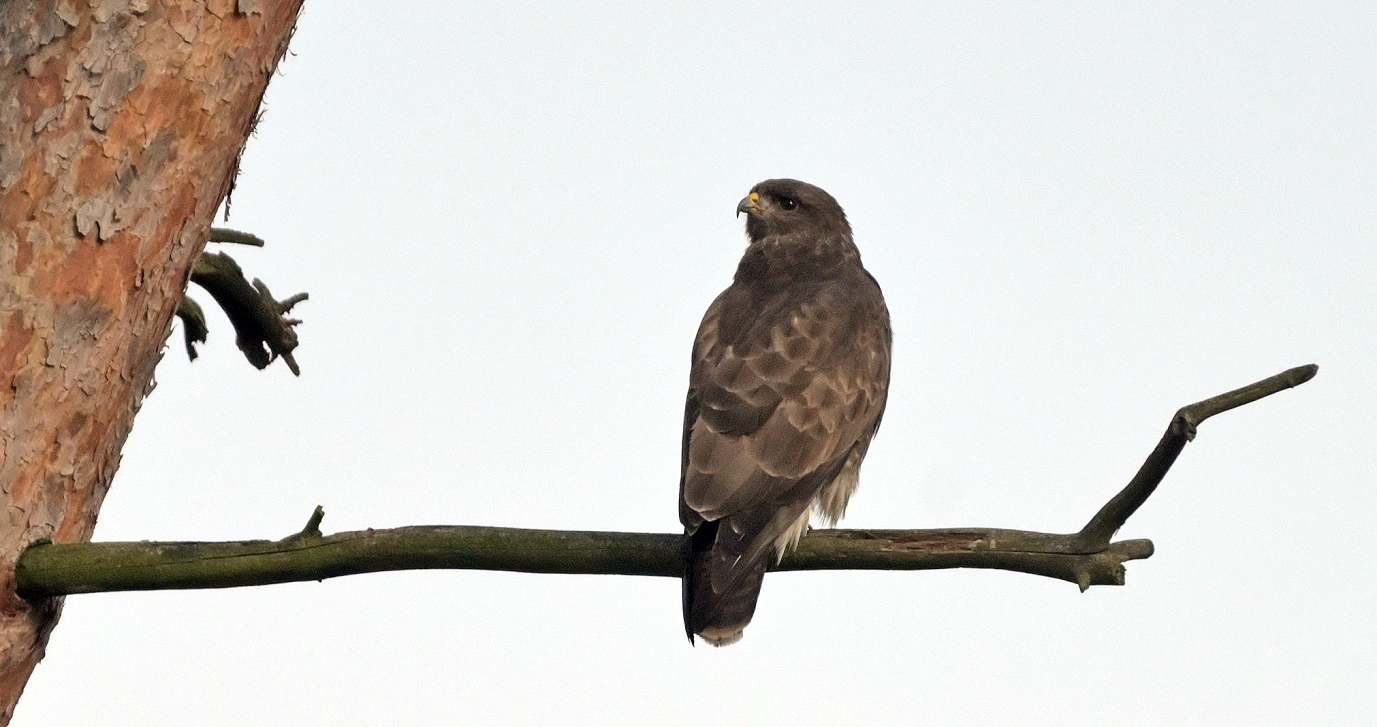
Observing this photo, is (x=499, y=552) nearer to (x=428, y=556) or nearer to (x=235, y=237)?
(x=428, y=556)

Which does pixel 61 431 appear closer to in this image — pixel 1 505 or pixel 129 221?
pixel 1 505

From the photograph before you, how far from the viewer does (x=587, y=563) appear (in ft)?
13.6

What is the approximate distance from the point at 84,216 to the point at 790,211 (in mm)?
4880

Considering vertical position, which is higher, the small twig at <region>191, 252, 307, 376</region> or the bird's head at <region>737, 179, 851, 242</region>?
the bird's head at <region>737, 179, 851, 242</region>

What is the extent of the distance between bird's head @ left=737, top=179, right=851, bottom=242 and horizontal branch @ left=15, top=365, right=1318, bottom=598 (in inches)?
162

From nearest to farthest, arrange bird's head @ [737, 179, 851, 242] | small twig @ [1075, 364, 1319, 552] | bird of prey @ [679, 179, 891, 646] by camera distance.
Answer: small twig @ [1075, 364, 1319, 552] < bird of prey @ [679, 179, 891, 646] < bird's head @ [737, 179, 851, 242]

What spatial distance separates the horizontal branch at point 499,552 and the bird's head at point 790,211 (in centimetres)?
411

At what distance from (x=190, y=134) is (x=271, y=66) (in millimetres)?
411

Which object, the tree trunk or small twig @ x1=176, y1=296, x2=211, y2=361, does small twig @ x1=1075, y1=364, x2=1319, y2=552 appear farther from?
small twig @ x1=176, y1=296, x2=211, y2=361

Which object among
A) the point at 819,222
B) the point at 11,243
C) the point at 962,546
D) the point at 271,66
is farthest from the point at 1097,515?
the point at 819,222

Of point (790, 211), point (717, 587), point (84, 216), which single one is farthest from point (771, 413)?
point (84, 216)

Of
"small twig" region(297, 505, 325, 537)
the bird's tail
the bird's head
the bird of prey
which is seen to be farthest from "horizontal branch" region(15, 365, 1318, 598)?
the bird's head

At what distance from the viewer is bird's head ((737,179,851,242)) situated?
818cm

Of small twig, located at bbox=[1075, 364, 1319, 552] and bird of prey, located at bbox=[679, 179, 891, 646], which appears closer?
small twig, located at bbox=[1075, 364, 1319, 552]
